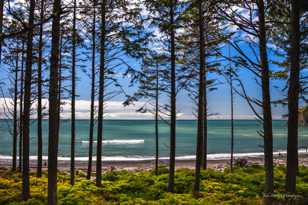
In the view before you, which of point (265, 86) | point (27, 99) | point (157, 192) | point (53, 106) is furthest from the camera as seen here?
point (157, 192)

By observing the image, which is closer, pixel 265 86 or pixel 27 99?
pixel 265 86

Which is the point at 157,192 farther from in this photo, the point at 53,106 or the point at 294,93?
the point at 294,93

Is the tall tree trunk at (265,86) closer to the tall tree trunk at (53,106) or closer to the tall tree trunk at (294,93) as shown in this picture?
the tall tree trunk at (294,93)

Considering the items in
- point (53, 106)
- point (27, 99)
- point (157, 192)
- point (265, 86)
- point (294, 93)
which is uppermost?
point (265, 86)

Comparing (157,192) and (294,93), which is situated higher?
(294,93)

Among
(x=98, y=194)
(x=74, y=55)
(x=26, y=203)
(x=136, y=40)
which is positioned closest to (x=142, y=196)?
(x=98, y=194)

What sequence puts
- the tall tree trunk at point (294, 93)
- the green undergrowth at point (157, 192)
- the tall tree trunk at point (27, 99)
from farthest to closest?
the green undergrowth at point (157, 192) < the tall tree trunk at point (27, 99) < the tall tree trunk at point (294, 93)

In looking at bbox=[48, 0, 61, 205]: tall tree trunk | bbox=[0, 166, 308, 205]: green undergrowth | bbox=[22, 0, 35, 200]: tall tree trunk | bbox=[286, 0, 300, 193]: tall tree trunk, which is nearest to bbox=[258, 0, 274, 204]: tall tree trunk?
bbox=[286, 0, 300, 193]: tall tree trunk

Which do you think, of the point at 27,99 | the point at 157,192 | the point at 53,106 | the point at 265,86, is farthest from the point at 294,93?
the point at 157,192

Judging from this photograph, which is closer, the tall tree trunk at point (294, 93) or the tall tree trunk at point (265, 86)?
the tall tree trunk at point (294, 93)

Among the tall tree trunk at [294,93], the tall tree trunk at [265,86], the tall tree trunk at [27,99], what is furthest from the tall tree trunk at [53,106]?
the tall tree trunk at [294,93]

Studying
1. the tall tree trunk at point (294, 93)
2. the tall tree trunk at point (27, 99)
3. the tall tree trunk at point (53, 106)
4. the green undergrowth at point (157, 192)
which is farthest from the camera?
the green undergrowth at point (157, 192)

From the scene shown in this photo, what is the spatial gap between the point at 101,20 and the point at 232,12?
32.6ft

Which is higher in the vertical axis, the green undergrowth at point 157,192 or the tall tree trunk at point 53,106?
the tall tree trunk at point 53,106
